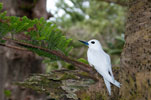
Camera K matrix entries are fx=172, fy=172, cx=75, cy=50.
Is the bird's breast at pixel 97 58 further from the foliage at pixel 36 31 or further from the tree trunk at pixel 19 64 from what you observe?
the tree trunk at pixel 19 64

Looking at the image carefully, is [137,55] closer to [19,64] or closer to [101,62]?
[101,62]

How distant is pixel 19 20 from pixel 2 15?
0.11 meters

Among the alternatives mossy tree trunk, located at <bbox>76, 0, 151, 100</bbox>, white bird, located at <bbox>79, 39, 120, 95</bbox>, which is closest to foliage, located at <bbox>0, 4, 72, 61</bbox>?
white bird, located at <bbox>79, 39, 120, 95</bbox>

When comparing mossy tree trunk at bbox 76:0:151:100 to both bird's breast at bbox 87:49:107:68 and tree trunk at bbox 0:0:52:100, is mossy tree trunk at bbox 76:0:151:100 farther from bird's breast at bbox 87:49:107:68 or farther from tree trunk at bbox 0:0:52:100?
tree trunk at bbox 0:0:52:100

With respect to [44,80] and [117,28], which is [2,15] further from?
[117,28]

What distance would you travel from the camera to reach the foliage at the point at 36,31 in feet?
3.90

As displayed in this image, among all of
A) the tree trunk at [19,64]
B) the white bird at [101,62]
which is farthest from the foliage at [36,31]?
the tree trunk at [19,64]

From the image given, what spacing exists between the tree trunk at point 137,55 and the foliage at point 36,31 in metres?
0.46

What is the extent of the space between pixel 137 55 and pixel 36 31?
73 cm

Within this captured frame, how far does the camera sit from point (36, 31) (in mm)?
1276

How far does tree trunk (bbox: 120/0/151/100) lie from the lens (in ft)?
3.30

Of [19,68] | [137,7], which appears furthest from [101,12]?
[137,7]

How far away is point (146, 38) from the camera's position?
107 centimetres

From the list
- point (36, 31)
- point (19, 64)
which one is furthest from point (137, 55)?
point (19, 64)
